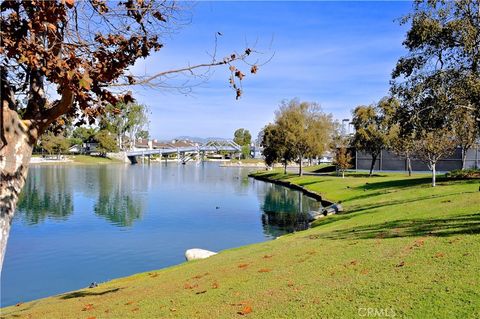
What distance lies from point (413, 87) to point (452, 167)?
177 feet

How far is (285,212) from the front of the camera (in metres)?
39.1

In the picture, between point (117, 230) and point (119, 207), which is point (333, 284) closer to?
point (117, 230)

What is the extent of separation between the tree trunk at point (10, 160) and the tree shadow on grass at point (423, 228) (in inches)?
398

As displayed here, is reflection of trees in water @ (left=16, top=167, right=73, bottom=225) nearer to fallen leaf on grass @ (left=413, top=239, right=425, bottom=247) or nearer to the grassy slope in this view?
the grassy slope

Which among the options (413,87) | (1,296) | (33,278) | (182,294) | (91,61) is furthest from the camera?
(413,87)

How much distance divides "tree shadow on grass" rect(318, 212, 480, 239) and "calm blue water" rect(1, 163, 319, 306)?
10198mm

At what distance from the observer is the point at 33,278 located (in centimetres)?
1986

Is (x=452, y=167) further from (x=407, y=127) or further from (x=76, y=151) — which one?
(x=76, y=151)

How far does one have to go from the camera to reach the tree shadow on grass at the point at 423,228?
12.3 m

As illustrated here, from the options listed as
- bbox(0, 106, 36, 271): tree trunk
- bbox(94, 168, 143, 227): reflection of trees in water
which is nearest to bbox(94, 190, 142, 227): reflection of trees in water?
bbox(94, 168, 143, 227): reflection of trees in water

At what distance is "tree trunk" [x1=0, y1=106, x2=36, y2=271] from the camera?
634cm

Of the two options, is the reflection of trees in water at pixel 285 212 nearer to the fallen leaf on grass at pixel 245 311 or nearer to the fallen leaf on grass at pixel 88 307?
the fallen leaf on grass at pixel 88 307

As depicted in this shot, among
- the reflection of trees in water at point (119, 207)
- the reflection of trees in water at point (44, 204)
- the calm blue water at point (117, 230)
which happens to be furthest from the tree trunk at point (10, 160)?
the reflection of trees in water at point (44, 204)

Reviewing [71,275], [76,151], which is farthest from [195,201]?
[76,151]
